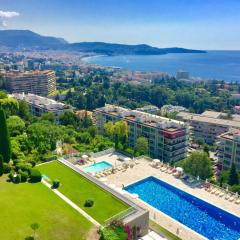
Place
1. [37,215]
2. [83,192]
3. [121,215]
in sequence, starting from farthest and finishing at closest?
[83,192] → [121,215] → [37,215]

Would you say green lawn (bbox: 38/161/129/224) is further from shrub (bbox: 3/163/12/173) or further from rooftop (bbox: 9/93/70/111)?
rooftop (bbox: 9/93/70/111)

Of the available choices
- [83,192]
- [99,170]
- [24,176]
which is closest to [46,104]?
[99,170]

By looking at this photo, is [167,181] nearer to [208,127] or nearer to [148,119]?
[148,119]

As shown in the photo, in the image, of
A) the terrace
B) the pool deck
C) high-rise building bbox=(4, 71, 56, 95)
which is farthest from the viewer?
high-rise building bbox=(4, 71, 56, 95)

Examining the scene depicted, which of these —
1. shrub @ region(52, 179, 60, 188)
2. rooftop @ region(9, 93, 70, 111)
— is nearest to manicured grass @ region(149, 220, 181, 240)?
shrub @ region(52, 179, 60, 188)

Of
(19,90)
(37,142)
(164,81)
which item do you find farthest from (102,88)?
(37,142)
